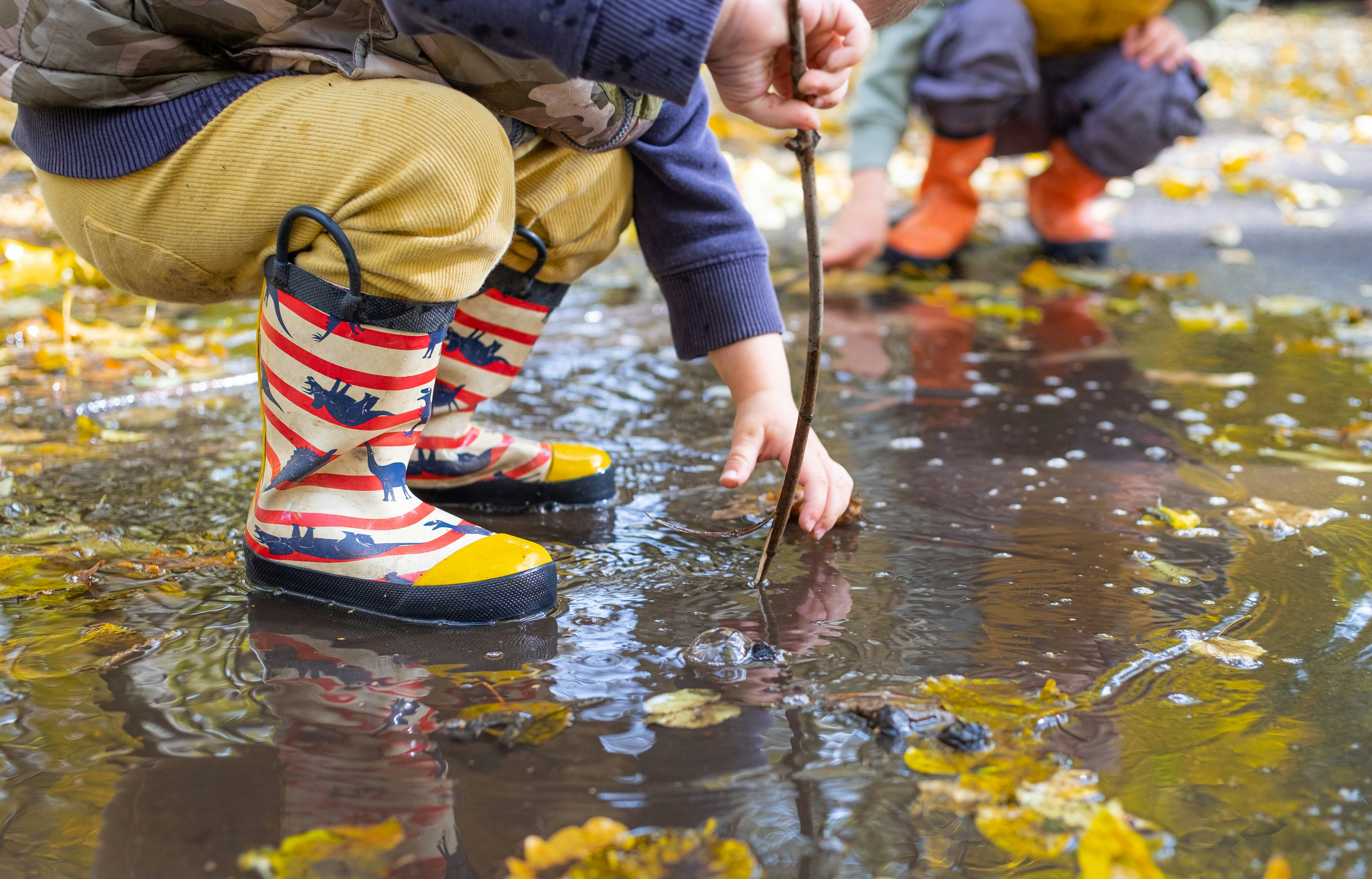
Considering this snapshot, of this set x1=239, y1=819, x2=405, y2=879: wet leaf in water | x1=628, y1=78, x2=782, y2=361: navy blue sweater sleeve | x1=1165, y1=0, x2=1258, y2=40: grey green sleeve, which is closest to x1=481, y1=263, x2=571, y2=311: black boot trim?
x1=628, y1=78, x2=782, y2=361: navy blue sweater sleeve

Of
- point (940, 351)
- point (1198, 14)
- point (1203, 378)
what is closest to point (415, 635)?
point (940, 351)

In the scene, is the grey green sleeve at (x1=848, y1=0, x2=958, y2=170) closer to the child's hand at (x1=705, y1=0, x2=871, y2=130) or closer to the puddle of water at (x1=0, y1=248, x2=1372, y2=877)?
the puddle of water at (x1=0, y1=248, x2=1372, y2=877)

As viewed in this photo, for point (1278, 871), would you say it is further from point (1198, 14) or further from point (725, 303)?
point (1198, 14)

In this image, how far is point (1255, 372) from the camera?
6.39ft

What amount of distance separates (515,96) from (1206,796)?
2.86ft

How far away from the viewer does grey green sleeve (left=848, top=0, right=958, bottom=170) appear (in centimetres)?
281

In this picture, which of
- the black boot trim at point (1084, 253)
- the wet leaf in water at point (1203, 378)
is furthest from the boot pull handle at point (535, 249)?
the black boot trim at point (1084, 253)

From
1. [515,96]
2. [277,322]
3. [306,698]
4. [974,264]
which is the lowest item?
[974,264]

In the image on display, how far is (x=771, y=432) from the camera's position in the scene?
1206 millimetres

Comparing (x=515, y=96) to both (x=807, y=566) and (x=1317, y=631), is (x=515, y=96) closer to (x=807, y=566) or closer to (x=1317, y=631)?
(x=807, y=566)

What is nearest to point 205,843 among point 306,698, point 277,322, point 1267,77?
point 306,698

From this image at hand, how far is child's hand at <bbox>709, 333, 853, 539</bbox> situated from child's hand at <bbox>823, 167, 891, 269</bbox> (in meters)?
1.36

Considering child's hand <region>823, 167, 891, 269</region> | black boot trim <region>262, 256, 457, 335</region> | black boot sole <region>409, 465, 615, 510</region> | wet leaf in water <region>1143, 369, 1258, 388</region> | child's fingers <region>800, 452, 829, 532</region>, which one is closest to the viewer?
black boot trim <region>262, 256, 457, 335</region>

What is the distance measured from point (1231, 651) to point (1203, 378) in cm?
108
